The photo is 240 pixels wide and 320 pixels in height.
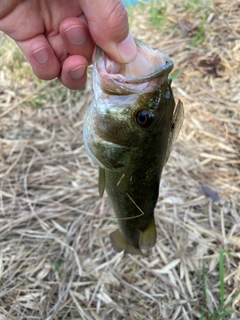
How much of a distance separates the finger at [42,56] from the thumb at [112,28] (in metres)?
0.38

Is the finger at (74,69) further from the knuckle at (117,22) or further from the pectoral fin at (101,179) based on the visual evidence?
the pectoral fin at (101,179)

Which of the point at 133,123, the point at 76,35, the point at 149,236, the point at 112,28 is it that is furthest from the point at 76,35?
the point at 149,236

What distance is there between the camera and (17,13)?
173 centimetres

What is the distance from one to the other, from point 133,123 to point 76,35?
0.55 m

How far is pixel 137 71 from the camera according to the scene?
1380 millimetres

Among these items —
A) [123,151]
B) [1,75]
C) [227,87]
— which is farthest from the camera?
[1,75]

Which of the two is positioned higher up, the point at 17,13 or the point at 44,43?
the point at 17,13

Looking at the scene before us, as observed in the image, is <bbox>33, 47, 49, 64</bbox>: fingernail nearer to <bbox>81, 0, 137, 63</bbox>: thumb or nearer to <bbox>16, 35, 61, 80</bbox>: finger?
<bbox>16, 35, 61, 80</bbox>: finger

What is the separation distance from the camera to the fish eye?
1.32 metres

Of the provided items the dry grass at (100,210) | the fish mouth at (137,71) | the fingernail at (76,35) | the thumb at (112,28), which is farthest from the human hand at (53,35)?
the dry grass at (100,210)

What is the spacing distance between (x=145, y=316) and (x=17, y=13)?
5.75 ft

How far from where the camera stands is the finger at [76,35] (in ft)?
5.33

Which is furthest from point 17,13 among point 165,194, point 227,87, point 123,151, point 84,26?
point 227,87

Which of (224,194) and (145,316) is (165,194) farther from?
(145,316)
